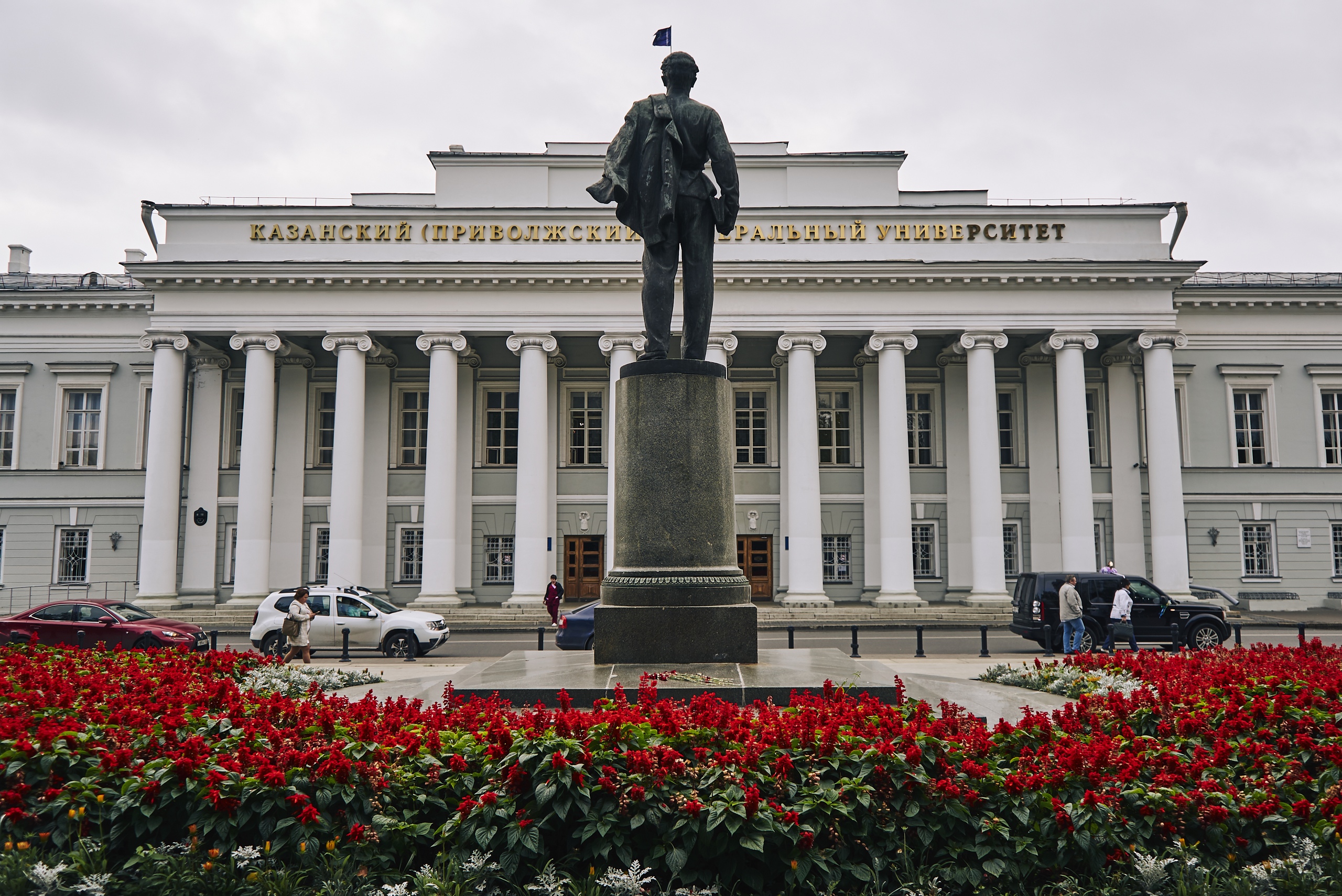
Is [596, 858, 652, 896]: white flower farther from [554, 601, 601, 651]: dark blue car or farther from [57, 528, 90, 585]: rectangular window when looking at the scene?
[57, 528, 90, 585]: rectangular window

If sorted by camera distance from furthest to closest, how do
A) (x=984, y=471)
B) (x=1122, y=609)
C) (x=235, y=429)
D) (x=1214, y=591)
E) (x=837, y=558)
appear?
(x=235, y=429)
(x=837, y=558)
(x=984, y=471)
(x=1214, y=591)
(x=1122, y=609)

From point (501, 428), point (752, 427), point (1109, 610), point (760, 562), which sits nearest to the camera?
point (1109, 610)

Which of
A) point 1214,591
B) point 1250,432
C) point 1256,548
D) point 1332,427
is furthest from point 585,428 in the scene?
point 1332,427

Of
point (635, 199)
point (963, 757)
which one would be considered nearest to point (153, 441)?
point (635, 199)

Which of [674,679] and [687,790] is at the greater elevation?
[674,679]

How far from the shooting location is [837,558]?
3578 centimetres

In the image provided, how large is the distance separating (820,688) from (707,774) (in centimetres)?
258

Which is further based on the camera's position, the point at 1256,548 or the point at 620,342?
the point at 1256,548

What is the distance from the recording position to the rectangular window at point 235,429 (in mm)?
35750

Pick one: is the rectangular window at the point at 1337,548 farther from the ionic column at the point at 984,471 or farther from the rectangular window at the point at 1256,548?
the ionic column at the point at 984,471

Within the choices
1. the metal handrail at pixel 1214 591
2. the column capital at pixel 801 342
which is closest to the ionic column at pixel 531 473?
the column capital at pixel 801 342

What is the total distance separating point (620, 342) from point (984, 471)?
13406 millimetres

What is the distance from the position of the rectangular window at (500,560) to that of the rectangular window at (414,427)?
168 inches

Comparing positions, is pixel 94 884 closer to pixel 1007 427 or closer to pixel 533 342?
pixel 533 342
